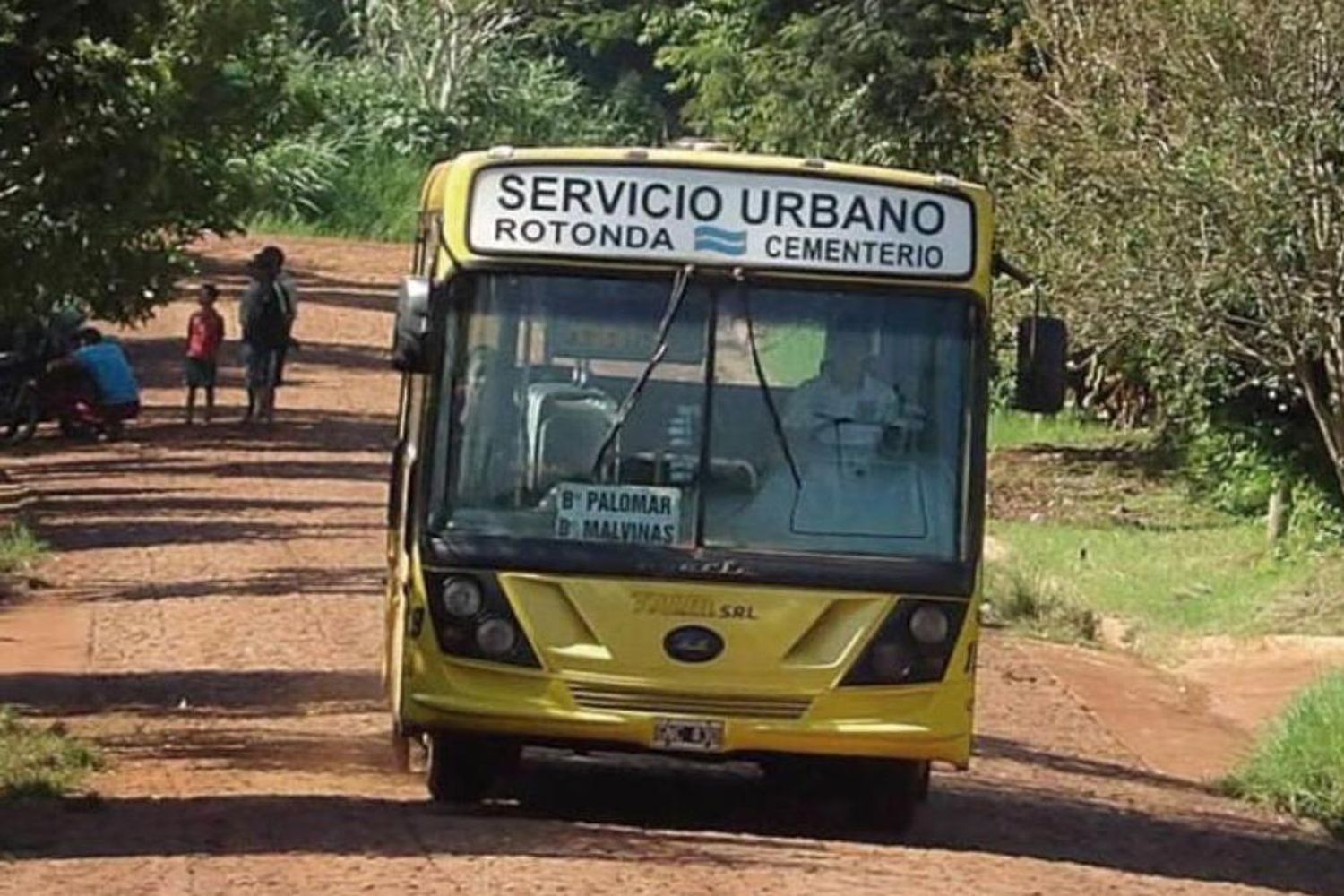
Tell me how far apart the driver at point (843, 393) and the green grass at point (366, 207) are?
4943 cm

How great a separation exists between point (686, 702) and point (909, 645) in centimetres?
90

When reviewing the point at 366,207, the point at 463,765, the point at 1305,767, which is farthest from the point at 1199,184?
the point at 366,207

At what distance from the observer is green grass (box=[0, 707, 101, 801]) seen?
13.8 metres

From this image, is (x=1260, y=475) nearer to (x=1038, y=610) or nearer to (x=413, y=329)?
(x=1038, y=610)

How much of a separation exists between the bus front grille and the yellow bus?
0.01 meters

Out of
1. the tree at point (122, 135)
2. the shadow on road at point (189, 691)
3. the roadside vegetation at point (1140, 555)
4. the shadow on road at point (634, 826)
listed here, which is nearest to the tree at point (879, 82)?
the roadside vegetation at point (1140, 555)

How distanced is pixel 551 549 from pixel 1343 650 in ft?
39.8

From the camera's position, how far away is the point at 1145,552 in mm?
28391

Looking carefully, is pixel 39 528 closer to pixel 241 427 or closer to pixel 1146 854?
pixel 241 427

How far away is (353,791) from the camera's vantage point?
14.0m

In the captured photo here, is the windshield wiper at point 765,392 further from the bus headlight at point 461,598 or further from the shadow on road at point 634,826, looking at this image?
the shadow on road at point 634,826

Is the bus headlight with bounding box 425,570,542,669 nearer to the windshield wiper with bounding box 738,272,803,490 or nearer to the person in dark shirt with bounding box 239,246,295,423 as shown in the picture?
the windshield wiper with bounding box 738,272,803,490

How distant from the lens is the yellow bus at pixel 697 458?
12.5 m

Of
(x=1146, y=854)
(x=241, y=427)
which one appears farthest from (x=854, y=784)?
(x=241, y=427)
